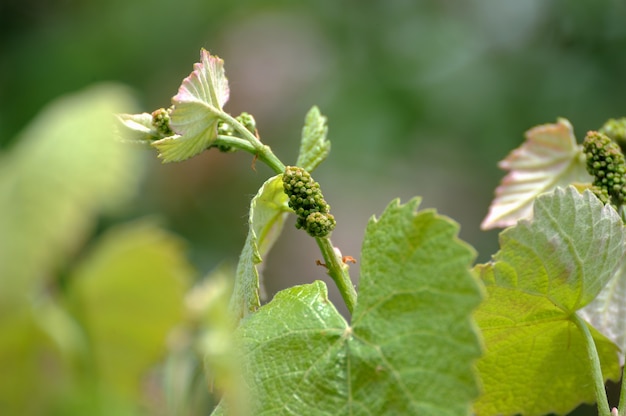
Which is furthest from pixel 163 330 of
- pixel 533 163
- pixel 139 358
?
pixel 533 163

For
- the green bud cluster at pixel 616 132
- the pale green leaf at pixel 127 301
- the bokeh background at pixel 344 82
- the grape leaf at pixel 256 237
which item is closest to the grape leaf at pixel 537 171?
the green bud cluster at pixel 616 132

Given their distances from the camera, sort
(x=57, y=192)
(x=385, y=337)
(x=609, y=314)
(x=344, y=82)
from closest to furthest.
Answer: (x=57, y=192) < (x=385, y=337) < (x=609, y=314) < (x=344, y=82)

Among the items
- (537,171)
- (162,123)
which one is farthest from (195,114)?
(537,171)

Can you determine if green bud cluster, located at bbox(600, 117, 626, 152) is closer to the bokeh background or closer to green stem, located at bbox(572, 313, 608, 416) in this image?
green stem, located at bbox(572, 313, 608, 416)

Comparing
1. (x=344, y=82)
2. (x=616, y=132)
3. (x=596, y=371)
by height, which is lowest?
(x=596, y=371)

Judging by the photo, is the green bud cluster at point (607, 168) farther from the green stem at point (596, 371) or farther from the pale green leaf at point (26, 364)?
the pale green leaf at point (26, 364)

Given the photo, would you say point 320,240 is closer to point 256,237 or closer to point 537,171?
point 256,237
